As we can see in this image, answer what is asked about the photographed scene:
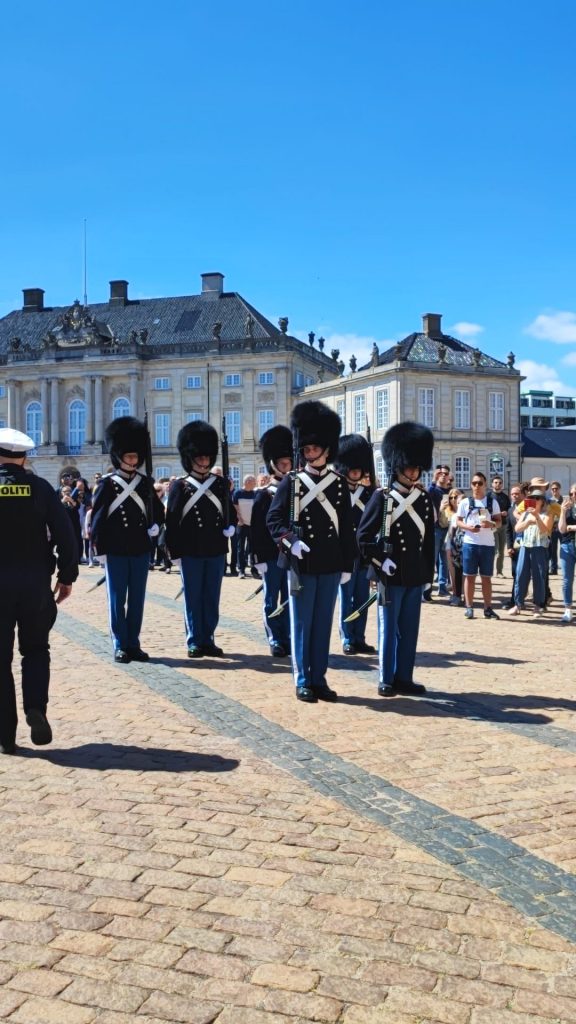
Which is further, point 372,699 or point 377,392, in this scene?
point 377,392

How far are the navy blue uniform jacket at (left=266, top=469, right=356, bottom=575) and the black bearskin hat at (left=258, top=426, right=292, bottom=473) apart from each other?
2.13 meters

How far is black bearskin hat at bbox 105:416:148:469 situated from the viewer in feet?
29.0

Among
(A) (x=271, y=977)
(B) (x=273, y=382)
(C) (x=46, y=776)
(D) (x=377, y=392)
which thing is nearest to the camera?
(A) (x=271, y=977)

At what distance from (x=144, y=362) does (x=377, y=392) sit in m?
19.1

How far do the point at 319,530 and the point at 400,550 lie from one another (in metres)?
0.60

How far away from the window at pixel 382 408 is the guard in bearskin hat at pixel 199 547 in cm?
4465

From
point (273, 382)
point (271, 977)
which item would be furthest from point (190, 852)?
point (273, 382)

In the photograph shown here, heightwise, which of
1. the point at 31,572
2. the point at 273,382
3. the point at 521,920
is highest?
the point at 273,382

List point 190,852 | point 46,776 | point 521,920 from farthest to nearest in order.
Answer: point 46,776 → point 190,852 → point 521,920

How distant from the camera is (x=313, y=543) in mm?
7035

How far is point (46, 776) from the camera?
502cm

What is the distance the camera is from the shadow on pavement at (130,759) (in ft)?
17.0

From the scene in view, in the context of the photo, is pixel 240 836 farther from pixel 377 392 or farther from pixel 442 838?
pixel 377 392

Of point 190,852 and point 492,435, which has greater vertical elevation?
point 492,435
